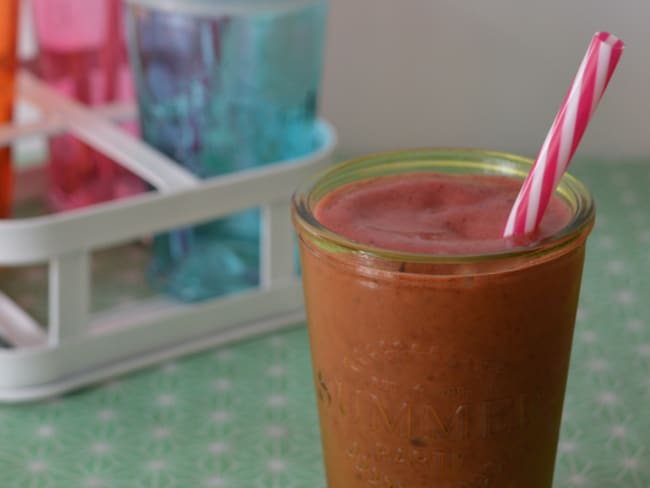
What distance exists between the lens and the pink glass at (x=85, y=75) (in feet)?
2.89

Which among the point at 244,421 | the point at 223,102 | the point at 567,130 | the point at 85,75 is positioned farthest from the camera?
the point at 85,75

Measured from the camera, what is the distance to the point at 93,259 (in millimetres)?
890

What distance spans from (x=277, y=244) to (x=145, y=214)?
10 centimetres

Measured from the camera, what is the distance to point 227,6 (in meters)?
0.74

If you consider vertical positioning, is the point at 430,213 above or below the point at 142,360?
above

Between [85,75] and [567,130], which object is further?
[85,75]

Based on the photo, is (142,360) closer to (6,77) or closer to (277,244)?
(277,244)

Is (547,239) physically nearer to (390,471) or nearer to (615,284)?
(390,471)

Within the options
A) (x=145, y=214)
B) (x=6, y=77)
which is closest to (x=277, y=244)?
(x=145, y=214)

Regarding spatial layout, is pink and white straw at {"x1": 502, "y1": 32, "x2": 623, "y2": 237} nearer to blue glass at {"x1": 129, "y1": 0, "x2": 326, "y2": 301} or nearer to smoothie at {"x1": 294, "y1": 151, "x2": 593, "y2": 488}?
smoothie at {"x1": 294, "y1": 151, "x2": 593, "y2": 488}

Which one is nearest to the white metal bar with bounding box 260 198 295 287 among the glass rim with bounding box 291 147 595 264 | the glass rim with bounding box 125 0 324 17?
the glass rim with bounding box 125 0 324 17

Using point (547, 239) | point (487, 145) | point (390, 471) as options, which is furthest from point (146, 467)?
point (487, 145)

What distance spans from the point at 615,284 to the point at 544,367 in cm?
36

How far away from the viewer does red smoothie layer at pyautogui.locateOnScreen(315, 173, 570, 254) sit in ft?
1.53
